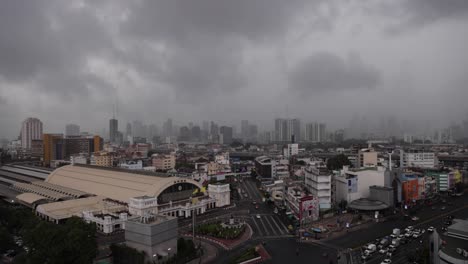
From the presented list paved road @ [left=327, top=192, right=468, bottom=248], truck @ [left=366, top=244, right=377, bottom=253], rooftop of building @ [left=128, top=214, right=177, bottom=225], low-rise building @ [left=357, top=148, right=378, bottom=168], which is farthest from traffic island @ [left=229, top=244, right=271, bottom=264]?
low-rise building @ [left=357, top=148, right=378, bottom=168]

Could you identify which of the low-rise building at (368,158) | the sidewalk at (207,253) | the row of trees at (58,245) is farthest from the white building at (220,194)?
the low-rise building at (368,158)

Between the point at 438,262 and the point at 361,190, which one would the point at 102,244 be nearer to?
the point at 438,262

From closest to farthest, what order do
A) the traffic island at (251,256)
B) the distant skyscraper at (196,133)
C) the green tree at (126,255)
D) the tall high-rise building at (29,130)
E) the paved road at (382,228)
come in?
the green tree at (126,255) < the traffic island at (251,256) < the paved road at (382,228) < the tall high-rise building at (29,130) < the distant skyscraper at (196,133)

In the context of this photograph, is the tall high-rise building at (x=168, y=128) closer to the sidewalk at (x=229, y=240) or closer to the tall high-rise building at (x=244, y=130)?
the tall high-rise building at (x=244, y=130)

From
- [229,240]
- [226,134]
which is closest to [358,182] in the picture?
[229,240]

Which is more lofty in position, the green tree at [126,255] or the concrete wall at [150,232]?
the concrete wall at [150,232]

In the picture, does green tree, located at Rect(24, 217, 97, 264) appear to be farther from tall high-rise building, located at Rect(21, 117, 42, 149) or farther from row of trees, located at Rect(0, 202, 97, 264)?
tall high-rise building, located at Rect(21, 117, 42, 149)
